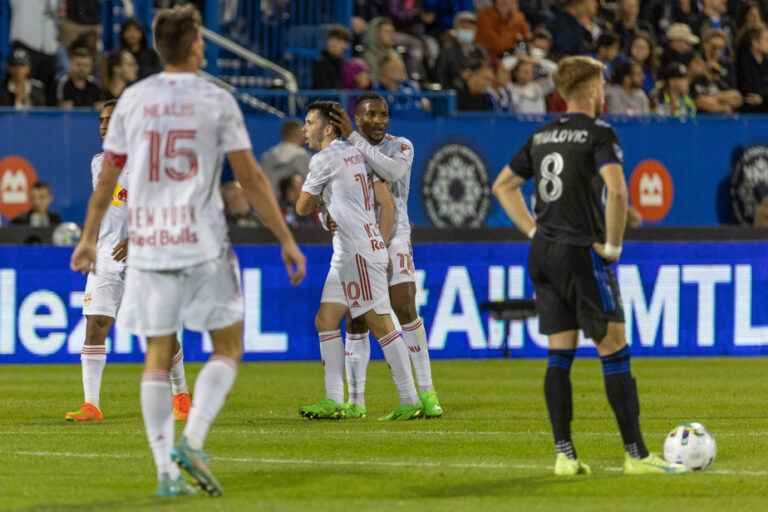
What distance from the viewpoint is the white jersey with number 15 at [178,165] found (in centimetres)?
842

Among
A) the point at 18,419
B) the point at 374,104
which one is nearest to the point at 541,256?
the point at 374,104

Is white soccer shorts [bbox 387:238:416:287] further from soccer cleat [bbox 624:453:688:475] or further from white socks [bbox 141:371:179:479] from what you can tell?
white socks [bbox 141:371:179:479]

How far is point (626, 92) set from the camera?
24.2 meters

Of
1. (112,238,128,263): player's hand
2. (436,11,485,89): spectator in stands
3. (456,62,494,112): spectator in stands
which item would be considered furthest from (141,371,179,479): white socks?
(436,11,485,89): spectator in stands

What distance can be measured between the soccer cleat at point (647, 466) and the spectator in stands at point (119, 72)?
12.3 metres

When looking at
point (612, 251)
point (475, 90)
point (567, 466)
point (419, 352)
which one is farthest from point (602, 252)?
point (475, 90)

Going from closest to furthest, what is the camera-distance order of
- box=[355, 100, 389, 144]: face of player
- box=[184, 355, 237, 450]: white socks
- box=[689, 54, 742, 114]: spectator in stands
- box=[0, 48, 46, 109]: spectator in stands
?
box=[184, 355, 237, 450]: white socks
box=[355, 100, 389, 144]: face of player
box=[0, 48, 46, 109]: spectator in stands
box=[689, 54, 742, 114]: spectator in stands

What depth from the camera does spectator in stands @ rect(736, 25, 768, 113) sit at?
25.7 meters

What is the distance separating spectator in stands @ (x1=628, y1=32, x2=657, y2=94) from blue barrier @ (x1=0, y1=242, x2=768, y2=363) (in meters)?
5.43

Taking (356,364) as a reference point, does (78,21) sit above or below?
above

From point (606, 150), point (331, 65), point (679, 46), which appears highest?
point (679, 46)

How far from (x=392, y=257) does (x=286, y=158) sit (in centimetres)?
801

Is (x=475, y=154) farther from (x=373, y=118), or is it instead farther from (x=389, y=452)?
(x=389, y=452)

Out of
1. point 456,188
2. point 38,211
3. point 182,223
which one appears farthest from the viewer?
point 456,188
